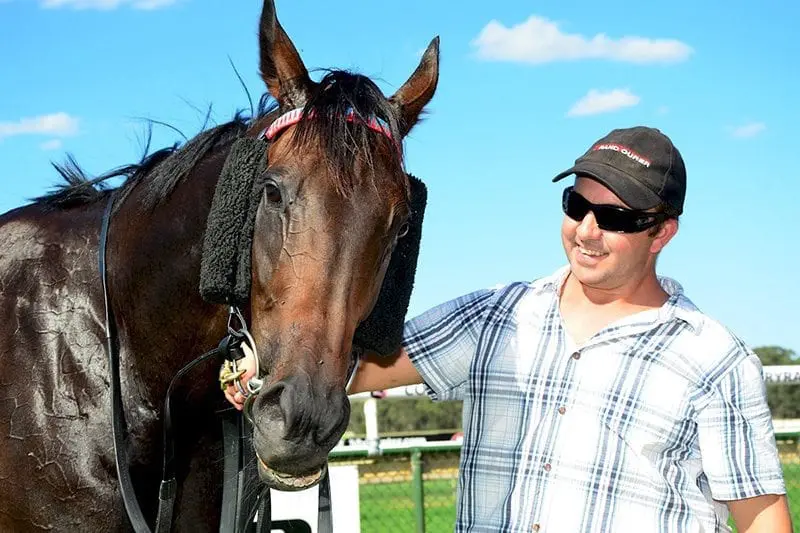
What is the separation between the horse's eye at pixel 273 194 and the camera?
2482 millimetres

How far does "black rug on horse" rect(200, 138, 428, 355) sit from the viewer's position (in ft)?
8.27

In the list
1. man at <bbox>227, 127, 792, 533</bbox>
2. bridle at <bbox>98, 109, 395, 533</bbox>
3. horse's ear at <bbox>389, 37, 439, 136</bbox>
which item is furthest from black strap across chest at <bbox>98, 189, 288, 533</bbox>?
horse's ear at <bbox>389, 37, 439, 136</bbox>

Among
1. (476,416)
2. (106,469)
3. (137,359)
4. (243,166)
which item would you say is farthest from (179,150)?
(476,416)

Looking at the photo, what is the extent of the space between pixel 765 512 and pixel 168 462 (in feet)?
5.49

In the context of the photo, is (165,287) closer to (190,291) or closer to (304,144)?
(190,291)

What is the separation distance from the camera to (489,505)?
2.63 metres

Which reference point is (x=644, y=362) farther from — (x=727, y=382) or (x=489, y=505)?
(x=489, y=505)

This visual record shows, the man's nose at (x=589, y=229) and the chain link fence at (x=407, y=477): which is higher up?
the man's nose at (x=589, y=229)

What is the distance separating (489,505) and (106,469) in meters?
1.11

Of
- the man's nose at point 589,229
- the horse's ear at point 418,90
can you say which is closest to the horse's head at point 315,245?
the horse's ear at point 418,90

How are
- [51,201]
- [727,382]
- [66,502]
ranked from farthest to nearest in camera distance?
[51,201] < [66,502] < [727,382]

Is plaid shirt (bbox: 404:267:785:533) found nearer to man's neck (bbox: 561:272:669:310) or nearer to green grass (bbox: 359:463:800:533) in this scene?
man's neck (bbox: 561:272:669:310)

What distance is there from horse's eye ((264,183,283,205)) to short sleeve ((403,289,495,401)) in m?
0.64

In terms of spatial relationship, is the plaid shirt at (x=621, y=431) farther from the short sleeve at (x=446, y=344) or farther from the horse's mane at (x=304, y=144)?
the horse's mane at (x=304, y=144)
